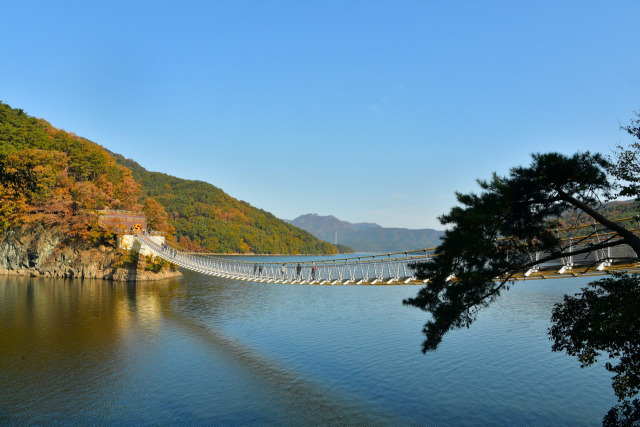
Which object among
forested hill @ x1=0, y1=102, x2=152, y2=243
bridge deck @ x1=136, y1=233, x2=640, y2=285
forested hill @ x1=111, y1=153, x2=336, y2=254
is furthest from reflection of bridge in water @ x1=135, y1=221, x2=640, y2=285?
forested hill @ x1=111, y1=153, x2=336, y2=254

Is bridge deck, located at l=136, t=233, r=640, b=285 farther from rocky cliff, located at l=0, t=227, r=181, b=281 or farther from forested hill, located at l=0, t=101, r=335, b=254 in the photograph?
rocky cliff, located at l=0, t=227, r=181, b=281

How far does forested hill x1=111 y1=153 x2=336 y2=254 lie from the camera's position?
78438mm

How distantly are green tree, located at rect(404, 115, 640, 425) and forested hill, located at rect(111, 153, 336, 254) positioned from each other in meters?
68.2

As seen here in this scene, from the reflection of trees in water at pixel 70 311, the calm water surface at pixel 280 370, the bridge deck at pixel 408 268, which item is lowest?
the calm water surface at pixel 280 370

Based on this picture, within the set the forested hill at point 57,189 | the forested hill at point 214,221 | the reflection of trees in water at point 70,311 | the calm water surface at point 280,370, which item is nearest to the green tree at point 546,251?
the calm water surface at point 280,370

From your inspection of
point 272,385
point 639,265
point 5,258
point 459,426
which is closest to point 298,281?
point 272,385

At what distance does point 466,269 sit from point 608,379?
28.0ft

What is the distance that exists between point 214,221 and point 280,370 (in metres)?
74.3

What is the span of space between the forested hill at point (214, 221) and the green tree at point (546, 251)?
6815 cm

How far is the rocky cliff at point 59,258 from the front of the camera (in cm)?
3497

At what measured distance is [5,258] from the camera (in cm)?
3584

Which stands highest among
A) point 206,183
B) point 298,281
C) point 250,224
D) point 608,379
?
point 206,183

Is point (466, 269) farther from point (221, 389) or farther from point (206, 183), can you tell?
point (206, 183)

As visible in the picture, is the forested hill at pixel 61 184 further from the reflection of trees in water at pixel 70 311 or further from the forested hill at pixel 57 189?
the reflection of trees in water at pixel 70 311
